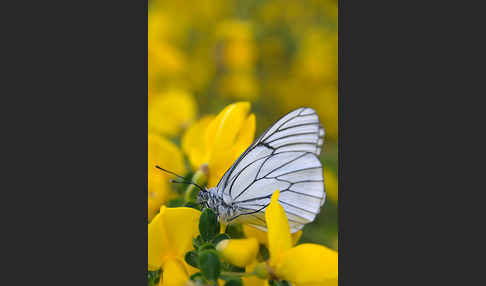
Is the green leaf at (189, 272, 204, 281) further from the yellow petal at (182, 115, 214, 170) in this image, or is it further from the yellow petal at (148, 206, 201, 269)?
the yellow petal at (182, 115, 214, 170)

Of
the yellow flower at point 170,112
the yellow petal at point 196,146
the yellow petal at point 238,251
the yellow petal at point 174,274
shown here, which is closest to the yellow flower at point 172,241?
the yellow petal at point 174,274

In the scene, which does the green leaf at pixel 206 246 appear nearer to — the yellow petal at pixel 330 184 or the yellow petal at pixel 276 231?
the yellow petal at pixel 276 231

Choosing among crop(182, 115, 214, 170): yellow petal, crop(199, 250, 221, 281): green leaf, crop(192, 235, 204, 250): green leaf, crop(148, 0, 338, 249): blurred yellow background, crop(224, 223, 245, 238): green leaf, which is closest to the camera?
crop(199, 250, 221, 281): green leaf

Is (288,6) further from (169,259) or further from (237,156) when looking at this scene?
(169,259)

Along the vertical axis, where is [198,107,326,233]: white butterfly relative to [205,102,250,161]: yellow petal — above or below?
below

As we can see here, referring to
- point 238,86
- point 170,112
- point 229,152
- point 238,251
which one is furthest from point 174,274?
point 238,86

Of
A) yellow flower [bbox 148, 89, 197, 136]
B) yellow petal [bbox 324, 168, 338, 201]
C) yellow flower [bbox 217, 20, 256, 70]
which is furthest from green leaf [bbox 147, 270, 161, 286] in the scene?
yellow flower [bbox 217, 20, 256, 70]

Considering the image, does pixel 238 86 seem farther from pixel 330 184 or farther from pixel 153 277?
pixel 153 277

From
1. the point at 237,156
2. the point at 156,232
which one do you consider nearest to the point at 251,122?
the point at 237,156
